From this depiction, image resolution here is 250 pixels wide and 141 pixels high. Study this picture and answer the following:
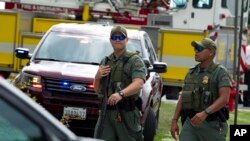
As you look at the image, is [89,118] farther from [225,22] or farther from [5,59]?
[225,22]

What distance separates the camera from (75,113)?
10.1m

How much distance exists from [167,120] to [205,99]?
702 centimetres

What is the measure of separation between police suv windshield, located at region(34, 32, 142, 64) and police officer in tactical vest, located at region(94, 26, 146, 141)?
3.25 metres

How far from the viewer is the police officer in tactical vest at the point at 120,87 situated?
24.9ft

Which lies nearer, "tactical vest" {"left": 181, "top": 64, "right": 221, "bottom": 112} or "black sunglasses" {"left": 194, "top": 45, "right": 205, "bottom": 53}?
"tactical vest" {"left": 181, "top": 64, "right": 221, "bottom": 112}

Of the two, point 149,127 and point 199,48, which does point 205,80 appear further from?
point 149,127

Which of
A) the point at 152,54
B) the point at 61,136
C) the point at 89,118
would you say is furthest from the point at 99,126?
the point at 152,54

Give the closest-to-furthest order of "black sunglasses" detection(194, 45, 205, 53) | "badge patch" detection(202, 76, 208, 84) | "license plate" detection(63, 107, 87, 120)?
"badge patch" detection(202, 76, 208, 84) → "black sunglasses" detection(194, 45, 205, 53) → "license plate" detection(63, 107, 87, 120)

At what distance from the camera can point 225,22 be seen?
2142 cm

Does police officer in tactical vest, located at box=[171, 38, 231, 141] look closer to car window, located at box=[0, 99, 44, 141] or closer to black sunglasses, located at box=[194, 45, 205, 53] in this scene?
black sunglasses, located at box=[194, 45, 205, 53]

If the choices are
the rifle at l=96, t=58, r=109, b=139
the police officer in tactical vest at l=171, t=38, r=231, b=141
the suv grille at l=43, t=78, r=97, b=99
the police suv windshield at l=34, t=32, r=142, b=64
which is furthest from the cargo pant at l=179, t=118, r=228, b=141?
the police suv windshield at l=34, t=32, r=142, b=64

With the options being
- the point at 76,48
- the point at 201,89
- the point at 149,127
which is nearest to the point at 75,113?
the point at 149,127

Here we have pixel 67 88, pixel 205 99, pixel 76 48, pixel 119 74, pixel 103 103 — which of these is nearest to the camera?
pixel 103 103

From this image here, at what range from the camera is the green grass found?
489 inches
